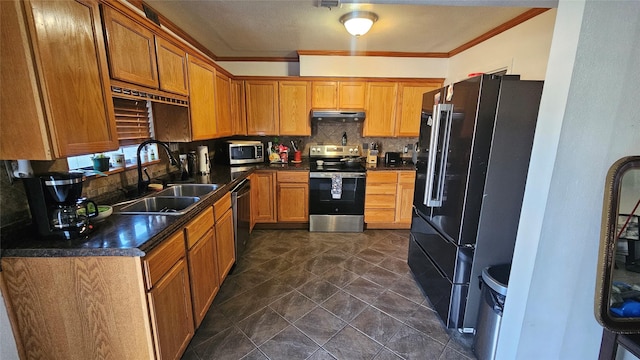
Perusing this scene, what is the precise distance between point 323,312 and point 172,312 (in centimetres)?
111

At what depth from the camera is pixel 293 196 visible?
11.8 ft

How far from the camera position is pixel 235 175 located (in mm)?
2826

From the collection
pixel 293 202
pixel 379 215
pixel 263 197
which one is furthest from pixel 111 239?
pixel 379 215

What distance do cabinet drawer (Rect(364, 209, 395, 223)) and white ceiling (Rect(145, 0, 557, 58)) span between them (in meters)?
2.20

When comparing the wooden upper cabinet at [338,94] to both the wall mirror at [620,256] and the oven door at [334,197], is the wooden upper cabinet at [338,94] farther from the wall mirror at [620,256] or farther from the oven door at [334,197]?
the wall mirror at [620,256]

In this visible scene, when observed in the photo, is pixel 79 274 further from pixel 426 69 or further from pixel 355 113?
pixel 426 69

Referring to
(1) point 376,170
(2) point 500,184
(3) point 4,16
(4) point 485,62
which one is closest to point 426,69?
(4) point 485,62

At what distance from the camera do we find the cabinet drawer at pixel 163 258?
1.19 m

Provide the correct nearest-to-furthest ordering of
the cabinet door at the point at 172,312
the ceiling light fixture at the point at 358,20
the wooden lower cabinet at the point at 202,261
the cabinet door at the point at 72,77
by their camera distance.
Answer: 1. the cabinet door at the point at 72,77
2. the cabinet door at the point at 172,312
3. the wooden lower cabinet at the point at 202,261
4. the ceiling light fixture at the point at 358,20

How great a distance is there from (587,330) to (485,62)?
105 inches

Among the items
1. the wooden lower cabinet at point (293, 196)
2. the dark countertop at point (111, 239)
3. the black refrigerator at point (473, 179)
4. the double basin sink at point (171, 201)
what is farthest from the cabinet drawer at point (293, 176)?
the dark countertop at point (111, 239)

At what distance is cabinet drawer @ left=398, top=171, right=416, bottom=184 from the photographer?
350 cm

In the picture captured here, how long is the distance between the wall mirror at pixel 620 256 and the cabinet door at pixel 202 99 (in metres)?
2.68

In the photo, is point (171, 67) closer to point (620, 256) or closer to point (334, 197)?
point (334, 197)
